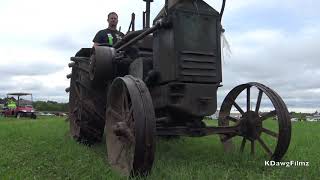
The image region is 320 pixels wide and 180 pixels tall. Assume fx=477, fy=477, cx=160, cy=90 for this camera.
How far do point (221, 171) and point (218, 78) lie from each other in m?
1.18

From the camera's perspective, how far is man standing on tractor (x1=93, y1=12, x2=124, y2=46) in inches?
309

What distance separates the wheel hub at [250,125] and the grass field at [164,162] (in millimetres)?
272

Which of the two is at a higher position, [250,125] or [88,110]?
[88,110]

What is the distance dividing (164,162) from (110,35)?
Answer: 287cm

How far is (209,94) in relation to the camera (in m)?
5.61

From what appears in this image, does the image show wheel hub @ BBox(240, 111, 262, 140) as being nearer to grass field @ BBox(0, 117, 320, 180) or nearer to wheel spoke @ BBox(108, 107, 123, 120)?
grass field @ BBox(0, 117, 320, 180)

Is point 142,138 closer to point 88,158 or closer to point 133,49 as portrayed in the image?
point 88,158

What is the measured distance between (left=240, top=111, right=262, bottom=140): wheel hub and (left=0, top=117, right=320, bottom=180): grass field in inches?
10.7

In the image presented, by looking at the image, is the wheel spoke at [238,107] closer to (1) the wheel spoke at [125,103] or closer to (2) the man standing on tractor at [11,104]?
(1) the wheel spoke at [125,103]

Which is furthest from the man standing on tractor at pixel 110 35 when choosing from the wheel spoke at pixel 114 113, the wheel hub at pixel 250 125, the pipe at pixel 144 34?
the wheel hub at pixel 250 125

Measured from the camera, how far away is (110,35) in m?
7.87

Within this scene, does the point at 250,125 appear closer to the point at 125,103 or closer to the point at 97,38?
the point at 125,103

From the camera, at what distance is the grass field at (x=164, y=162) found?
199 inches

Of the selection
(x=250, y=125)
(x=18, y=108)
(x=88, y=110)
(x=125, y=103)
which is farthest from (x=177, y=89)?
(x=18, y=108)
